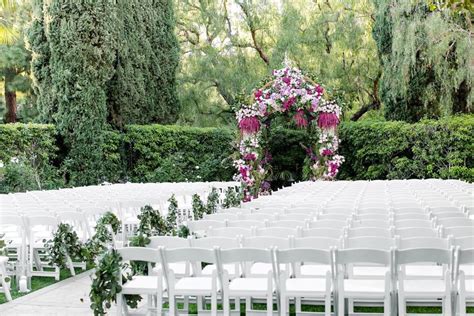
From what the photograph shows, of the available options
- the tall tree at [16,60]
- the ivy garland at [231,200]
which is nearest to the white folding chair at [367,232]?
the ivy garland at [231,200]

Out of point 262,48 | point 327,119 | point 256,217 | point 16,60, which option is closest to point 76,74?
point 16,60

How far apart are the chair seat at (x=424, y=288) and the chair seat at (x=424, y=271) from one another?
23cm

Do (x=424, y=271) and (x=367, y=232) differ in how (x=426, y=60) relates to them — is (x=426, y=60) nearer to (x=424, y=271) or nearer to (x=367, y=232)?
(x=367, y=232)

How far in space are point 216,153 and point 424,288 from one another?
1848cm

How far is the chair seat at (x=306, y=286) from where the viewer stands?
16.0 ft

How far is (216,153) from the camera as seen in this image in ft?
76.1

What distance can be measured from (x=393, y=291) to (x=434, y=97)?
1591cm

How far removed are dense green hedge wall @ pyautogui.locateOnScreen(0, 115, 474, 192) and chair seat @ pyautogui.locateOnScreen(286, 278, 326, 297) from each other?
529 inches

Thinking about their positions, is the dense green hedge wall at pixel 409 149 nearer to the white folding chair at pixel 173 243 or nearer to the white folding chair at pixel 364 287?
the white folding chair at pixel 173 243

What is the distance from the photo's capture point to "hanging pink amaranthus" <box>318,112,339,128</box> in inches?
695

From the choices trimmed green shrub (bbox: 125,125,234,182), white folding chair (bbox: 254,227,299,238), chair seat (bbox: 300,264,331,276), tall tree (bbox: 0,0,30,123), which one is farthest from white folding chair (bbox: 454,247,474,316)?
tall tree (bbox: 0,0,30,123)

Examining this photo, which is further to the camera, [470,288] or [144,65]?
[144,65]

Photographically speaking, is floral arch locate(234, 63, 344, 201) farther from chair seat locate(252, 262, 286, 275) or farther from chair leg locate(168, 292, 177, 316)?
chair leg locate(168, 292, 177, 316)

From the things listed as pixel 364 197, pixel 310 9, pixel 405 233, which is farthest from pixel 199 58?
pixel 405 233
